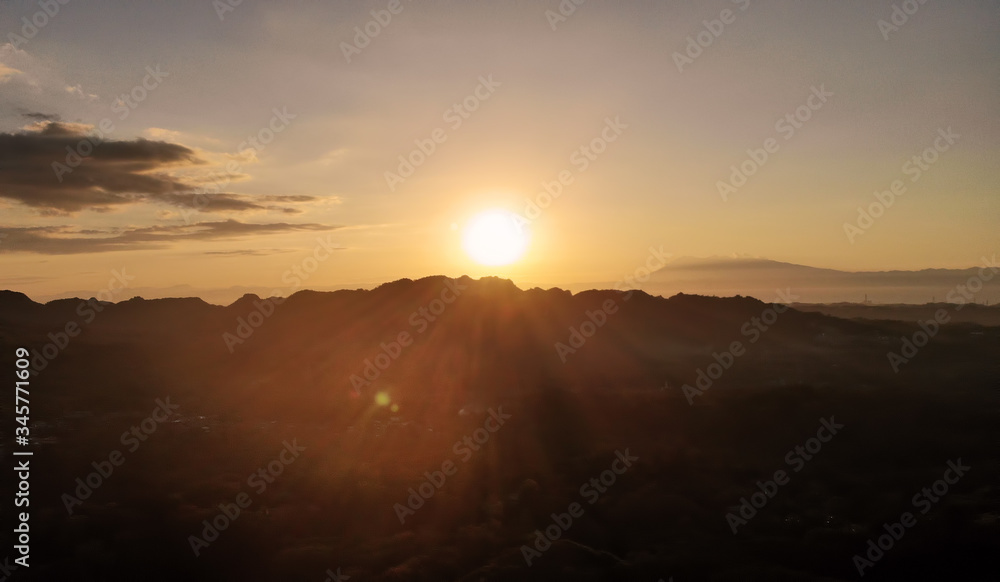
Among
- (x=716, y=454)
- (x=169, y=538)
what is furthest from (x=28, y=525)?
(x=716, y=454)

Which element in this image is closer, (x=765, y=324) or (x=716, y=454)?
(x=716, y=454)

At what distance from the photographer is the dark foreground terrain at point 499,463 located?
19656 mm

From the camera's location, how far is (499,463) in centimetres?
2972

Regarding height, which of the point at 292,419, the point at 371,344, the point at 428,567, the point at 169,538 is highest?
the point at 371,344

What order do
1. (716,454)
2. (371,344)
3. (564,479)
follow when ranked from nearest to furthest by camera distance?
(564,479) < (716,454) < (371,344)

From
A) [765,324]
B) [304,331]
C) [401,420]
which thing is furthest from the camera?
[765,324]

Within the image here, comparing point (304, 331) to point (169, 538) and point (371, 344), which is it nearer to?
point (371, 344)

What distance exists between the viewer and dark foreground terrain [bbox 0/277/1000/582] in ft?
64.5

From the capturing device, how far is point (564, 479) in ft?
89.8

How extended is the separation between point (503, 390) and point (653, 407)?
14.2 meters

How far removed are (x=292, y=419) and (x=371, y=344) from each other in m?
26.2

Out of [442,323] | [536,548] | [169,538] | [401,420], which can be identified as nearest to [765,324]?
[442,323]

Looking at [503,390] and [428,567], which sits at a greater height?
[503,390]

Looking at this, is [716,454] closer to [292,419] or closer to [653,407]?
[653,407]
